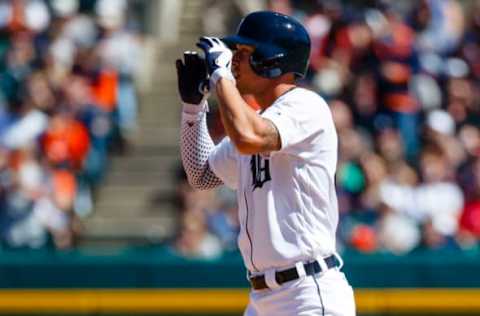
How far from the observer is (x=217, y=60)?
5176mm

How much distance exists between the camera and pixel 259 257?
17.6 ft

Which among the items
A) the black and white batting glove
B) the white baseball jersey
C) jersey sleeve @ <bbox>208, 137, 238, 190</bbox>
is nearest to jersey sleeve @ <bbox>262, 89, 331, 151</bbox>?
the white baseball jersey

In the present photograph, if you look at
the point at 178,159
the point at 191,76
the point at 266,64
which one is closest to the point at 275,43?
the point at 266,64

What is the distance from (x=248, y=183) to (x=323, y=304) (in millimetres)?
594

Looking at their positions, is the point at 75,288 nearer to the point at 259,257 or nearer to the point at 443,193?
the point at 443,193

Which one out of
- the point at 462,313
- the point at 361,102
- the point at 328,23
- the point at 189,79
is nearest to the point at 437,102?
the point at 361,102

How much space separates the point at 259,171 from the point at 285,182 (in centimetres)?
13

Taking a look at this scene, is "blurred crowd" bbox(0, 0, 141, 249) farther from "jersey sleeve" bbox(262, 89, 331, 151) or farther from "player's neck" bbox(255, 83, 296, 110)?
"jersey sleeve" bbox(262, 89, 331, 151)

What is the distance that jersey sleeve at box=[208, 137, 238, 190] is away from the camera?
5699 mm

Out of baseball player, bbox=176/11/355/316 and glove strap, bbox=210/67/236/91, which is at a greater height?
glove strap, bbox=210/67/236/91

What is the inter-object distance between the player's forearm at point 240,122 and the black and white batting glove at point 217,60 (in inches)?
3.3

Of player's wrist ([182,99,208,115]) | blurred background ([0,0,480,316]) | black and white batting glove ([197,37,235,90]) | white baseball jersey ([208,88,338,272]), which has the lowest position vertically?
blurred background ([0,0,480,316])

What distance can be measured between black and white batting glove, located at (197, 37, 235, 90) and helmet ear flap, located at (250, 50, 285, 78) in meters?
0.16

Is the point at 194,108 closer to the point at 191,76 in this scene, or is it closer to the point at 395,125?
the point at 191,76
